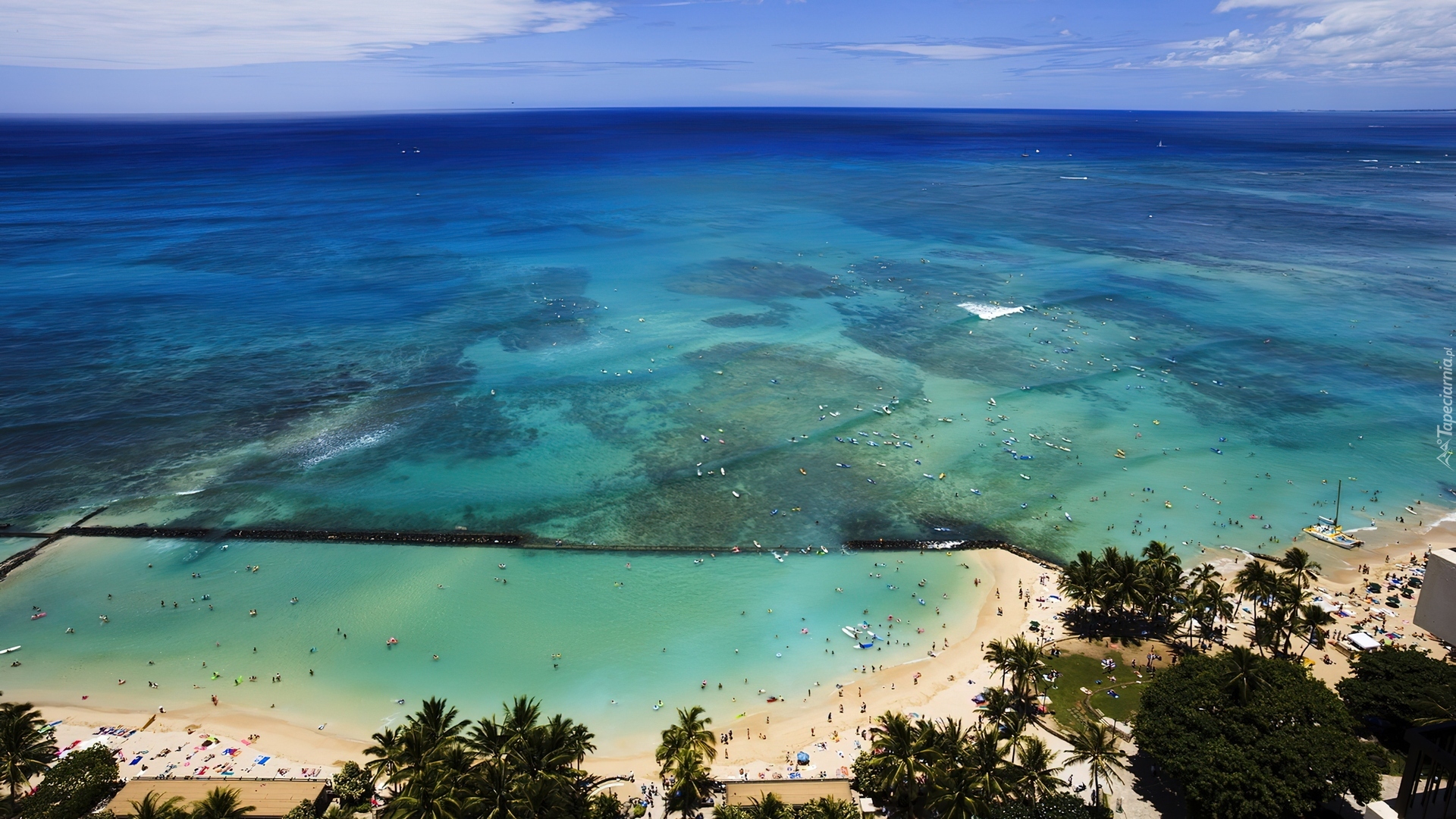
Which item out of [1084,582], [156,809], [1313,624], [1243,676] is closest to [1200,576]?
[1313,624]

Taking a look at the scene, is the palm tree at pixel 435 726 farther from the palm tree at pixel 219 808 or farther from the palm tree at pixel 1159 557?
the palm tree at pixel 1159 557

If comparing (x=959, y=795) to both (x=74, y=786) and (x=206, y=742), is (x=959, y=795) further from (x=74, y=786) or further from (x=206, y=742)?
(x=74, y=786)

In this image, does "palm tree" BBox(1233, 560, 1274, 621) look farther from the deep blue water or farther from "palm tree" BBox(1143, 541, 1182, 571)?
the deep blue water

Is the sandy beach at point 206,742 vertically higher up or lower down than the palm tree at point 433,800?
lower down

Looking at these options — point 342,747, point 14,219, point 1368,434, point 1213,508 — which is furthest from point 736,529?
point 14,219

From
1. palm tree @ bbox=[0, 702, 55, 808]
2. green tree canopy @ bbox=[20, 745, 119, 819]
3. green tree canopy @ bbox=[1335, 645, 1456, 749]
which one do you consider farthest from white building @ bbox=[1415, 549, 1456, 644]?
palm tree @ bbox=[0, 702, 55, 808]

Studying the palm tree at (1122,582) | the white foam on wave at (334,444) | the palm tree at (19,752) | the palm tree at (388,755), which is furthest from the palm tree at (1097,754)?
the white foam on wave at (334,444)

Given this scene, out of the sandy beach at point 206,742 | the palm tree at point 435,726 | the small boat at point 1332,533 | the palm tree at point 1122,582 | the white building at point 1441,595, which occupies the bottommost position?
the sandy beach at point 206,742

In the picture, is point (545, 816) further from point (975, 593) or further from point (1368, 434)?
point (1368, 434)
